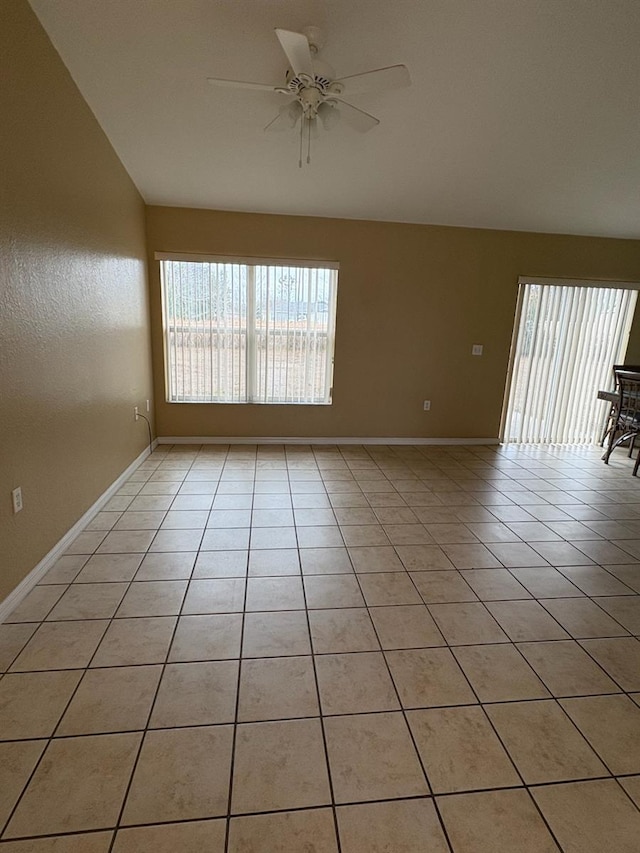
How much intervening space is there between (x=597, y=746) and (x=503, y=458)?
3378 mm

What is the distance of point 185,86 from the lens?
2506mm

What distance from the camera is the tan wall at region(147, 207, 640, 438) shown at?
4.20 m

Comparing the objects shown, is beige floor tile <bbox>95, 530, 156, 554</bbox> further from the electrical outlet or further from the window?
the window

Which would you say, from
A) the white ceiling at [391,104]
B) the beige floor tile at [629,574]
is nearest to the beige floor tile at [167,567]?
the beige floor tile at [629,574]

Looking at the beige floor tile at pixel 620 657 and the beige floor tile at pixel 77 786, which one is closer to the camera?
the beige floor tile at pixel 77 786

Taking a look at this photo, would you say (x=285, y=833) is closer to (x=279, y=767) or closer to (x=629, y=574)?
(x=279, y=767)

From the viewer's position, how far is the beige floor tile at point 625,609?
1954mm

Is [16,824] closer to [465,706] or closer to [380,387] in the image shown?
[465,706]

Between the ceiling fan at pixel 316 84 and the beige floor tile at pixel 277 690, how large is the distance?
2461mm

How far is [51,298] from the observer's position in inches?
85.7

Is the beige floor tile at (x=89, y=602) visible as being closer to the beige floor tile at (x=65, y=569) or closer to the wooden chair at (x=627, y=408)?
the beige floor tile at (x=65, y=569)

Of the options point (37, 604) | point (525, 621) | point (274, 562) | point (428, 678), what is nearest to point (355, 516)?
point (274, 562)

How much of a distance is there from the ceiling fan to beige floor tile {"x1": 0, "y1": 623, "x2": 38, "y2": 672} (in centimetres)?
261

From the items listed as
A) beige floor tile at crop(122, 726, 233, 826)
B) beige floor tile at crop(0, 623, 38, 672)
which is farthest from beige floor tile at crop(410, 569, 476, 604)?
beige floor tile at crop(0, 623, 38, 672)
